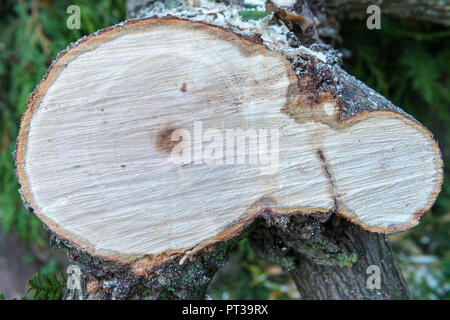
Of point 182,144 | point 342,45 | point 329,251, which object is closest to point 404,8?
point 342,45

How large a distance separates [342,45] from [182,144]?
162 centimetres

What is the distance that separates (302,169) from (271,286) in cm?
168

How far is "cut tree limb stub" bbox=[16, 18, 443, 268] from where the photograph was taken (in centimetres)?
98

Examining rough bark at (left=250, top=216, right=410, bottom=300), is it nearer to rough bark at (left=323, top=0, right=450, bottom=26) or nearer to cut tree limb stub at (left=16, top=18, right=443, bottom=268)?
cut tree limb stub at (left=16, top=18, right=443, bottom=268)

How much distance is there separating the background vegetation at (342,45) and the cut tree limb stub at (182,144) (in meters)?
1.12

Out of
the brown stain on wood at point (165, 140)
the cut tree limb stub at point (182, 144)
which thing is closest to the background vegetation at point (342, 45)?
the cut tree limb stub at point (182, 144)

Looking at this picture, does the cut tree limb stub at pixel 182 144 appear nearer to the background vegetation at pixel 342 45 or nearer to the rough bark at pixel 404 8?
the rough bark at pixel 404 8

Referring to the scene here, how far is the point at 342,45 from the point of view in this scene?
2229mm

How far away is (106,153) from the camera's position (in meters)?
1.00

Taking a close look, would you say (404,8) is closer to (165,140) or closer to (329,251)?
(329,251)

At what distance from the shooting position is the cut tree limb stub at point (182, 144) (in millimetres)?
983

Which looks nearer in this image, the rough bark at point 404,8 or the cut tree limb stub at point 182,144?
the cut tree limb stub at point 182,144

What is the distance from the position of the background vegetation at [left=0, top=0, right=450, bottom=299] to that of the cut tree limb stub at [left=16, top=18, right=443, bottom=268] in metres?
1.12

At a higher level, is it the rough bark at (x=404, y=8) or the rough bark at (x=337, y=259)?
the rough bark at (x=404, y=8)
